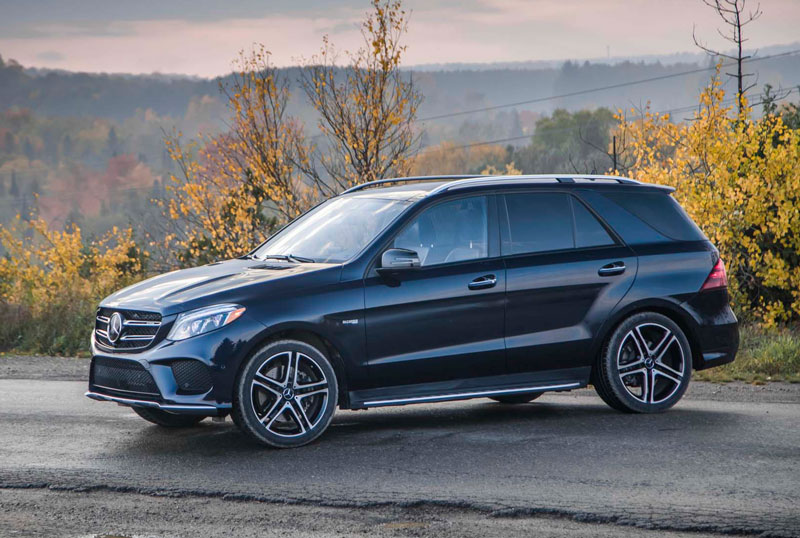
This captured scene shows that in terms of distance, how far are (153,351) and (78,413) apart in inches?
91.6

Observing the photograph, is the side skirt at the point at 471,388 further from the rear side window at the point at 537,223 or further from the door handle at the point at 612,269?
the rear side window at the point at 537,223

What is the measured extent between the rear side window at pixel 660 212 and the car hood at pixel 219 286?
2.61 m

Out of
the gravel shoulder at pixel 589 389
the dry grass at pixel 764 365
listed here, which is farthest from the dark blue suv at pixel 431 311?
the dry grass at pixel 764 365

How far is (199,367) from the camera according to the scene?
21.7ft

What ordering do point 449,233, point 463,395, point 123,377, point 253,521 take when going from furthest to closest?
point 449,233 → point 463,395 → point 123,377 → point 253,521

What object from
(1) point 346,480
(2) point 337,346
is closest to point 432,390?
(2) point 337,346

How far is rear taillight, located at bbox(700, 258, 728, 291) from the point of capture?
835 centimetres

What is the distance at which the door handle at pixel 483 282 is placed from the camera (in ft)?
24.4

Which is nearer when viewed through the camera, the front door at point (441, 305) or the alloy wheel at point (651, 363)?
the front door at point (441, 305)

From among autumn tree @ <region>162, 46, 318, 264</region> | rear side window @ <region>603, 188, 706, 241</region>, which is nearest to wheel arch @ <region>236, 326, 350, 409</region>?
rear side window @ <region>603, 188, 706, 241</region>

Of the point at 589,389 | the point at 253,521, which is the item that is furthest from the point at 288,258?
the point at 589,389

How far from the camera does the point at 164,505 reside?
5570mm

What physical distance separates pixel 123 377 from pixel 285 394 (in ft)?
3.47

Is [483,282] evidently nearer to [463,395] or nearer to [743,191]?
[463,395]
